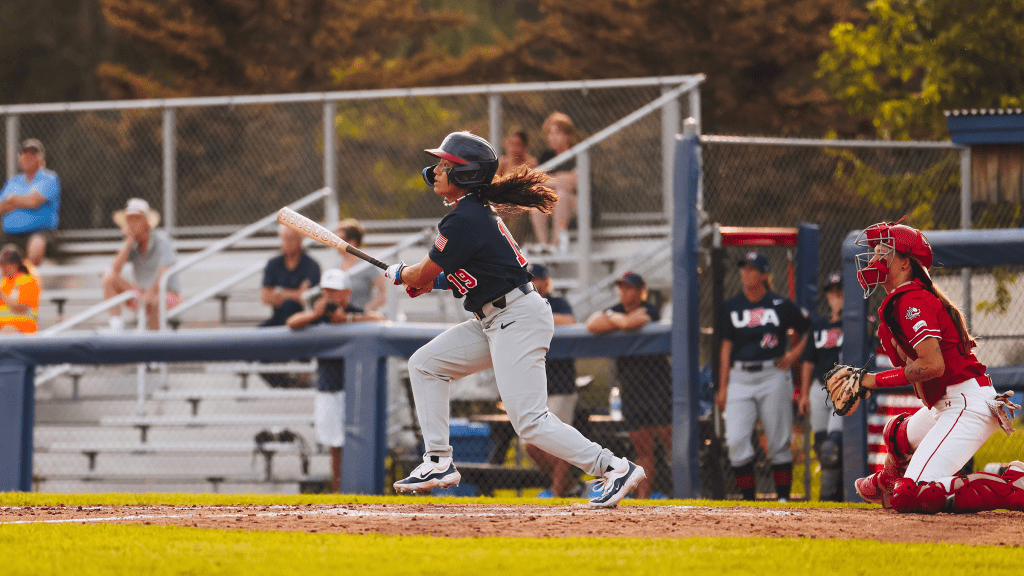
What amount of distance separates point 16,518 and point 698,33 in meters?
18.6

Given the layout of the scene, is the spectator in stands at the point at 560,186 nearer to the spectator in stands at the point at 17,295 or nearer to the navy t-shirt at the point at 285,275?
the navy t-shirt at the point at 285,275

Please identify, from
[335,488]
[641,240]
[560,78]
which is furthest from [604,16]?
[335,488]

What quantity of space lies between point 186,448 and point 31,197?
395 cm

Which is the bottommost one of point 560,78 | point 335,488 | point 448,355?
point 335,488

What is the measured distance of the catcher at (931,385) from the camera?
19.8 ft

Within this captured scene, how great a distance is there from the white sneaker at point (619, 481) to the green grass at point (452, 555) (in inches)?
33.3

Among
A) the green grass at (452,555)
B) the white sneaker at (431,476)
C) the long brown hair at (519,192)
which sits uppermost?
the long brown hair at (519,192)

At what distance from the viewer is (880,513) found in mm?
6164

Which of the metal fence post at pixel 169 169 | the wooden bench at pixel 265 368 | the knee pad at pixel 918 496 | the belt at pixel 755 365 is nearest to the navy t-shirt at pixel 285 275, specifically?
the wooden bench at pixel 265 368

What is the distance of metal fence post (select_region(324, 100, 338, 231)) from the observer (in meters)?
11.4

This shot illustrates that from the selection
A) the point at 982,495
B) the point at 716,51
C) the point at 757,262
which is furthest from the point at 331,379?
the point at 716,51

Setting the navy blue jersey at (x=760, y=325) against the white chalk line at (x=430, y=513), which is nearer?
the white chalk line at (x=430, y=513)

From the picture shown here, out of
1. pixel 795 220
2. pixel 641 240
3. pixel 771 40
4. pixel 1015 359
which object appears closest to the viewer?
pixel 1015 359

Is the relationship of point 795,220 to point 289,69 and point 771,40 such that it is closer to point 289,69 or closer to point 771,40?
point 771,40
